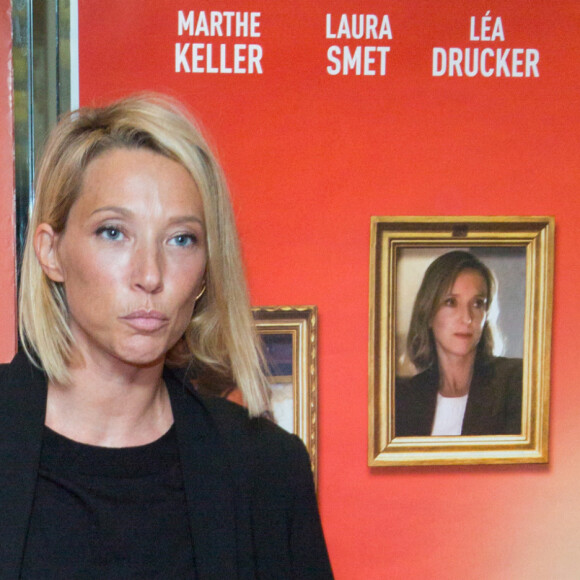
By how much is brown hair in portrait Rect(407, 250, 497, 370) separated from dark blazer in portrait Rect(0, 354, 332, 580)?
→ 27cm

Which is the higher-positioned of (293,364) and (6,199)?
(6,199)

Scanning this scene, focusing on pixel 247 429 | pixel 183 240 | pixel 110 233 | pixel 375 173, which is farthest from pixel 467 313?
pixel 110 233

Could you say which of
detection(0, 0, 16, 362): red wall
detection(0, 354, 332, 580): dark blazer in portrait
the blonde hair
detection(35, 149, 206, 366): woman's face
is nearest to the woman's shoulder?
detection(0, 354, 332, 580): dark blazer in portrait

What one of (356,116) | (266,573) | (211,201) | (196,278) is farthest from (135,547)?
(356,116)

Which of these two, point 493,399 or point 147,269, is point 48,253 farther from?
point 493,399

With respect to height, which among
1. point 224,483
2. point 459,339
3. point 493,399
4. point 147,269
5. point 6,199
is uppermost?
point 6,199

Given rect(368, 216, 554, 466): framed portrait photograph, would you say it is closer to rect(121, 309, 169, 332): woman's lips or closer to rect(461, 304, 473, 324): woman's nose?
rect(461, 304, 473, 324): woman's nose

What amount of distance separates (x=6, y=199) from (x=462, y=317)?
811mm

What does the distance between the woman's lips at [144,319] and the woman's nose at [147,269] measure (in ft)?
0.10

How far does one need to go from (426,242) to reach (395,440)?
352mm

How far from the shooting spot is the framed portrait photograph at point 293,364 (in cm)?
151

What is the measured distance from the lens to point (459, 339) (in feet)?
5.09

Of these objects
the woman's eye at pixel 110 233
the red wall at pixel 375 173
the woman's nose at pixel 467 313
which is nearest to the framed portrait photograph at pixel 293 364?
the red wall at pixel 375 173

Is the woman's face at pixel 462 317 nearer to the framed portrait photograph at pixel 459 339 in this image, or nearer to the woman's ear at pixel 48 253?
the framed portrait photograph at pixel 459 339
